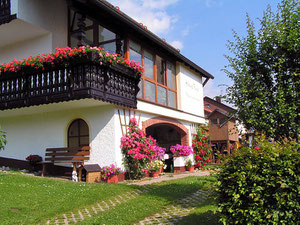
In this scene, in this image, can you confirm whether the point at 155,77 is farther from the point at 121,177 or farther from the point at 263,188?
the point at 263,188

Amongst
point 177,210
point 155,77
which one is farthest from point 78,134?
point 177,210

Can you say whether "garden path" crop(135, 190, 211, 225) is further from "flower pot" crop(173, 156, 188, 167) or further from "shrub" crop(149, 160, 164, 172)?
"flower pot" crop(173, 156, 188, 167)

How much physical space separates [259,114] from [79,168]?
6584 millimetres

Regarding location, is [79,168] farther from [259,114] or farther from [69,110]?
[259,114]

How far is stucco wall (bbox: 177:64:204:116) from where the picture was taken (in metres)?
15.5

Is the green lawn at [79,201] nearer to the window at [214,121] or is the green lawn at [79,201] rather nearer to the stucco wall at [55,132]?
the stucco wall at [55,132]

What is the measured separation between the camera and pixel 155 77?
13180 millimetres

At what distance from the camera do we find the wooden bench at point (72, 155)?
10.1 metres

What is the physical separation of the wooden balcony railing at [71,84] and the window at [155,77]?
1.37 m

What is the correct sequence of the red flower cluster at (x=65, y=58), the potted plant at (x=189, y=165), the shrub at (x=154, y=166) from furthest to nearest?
the potted plant at (x=189, y=165) → the shrub at (x=154, y=166) → the red flower cluster at (x=65, y=58)

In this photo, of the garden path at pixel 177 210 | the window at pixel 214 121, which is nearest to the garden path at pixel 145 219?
the garden path at pixel 177 210

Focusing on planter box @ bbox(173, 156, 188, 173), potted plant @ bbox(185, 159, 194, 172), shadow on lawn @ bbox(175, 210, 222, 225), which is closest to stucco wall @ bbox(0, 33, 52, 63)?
planter box @ bbox(173, 156, 188, 173)

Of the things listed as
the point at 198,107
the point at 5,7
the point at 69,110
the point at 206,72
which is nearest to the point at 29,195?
the point at 69,110

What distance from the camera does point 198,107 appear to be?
1761cm
